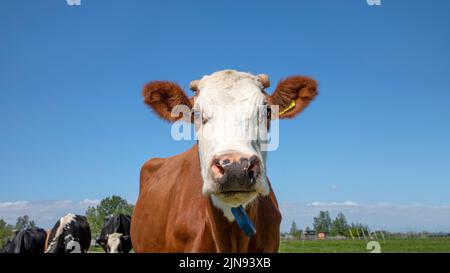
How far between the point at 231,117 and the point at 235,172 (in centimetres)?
75

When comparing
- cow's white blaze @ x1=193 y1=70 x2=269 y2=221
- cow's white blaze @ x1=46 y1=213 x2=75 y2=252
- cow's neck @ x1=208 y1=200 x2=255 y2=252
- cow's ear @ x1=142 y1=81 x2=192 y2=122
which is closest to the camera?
cow's white blaze @ x1=193 y1=70 x2=269 y2=221

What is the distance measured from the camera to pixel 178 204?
17.2ft

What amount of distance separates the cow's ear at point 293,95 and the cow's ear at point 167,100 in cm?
110

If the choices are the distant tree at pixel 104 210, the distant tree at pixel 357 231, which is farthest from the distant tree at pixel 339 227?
the distant tree at pixel 104 210

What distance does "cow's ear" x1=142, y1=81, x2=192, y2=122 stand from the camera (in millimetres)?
4977

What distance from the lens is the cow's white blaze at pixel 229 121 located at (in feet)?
11.8

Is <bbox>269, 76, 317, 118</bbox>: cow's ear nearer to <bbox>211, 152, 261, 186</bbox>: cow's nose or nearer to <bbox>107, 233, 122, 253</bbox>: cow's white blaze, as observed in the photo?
<bbox>211, 152, 261, 186</bbox>: cow's nose

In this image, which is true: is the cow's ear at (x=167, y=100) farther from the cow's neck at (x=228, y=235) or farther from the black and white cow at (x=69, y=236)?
the black and white cow at (x=69, y=236)

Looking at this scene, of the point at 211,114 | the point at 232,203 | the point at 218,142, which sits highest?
the point at 211,114

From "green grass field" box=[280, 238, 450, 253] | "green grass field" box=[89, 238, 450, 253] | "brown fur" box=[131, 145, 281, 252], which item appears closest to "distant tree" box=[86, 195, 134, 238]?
"green grass field" box=[89, 238, 450, 253]

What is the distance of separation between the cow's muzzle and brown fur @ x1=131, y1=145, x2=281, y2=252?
98cm
